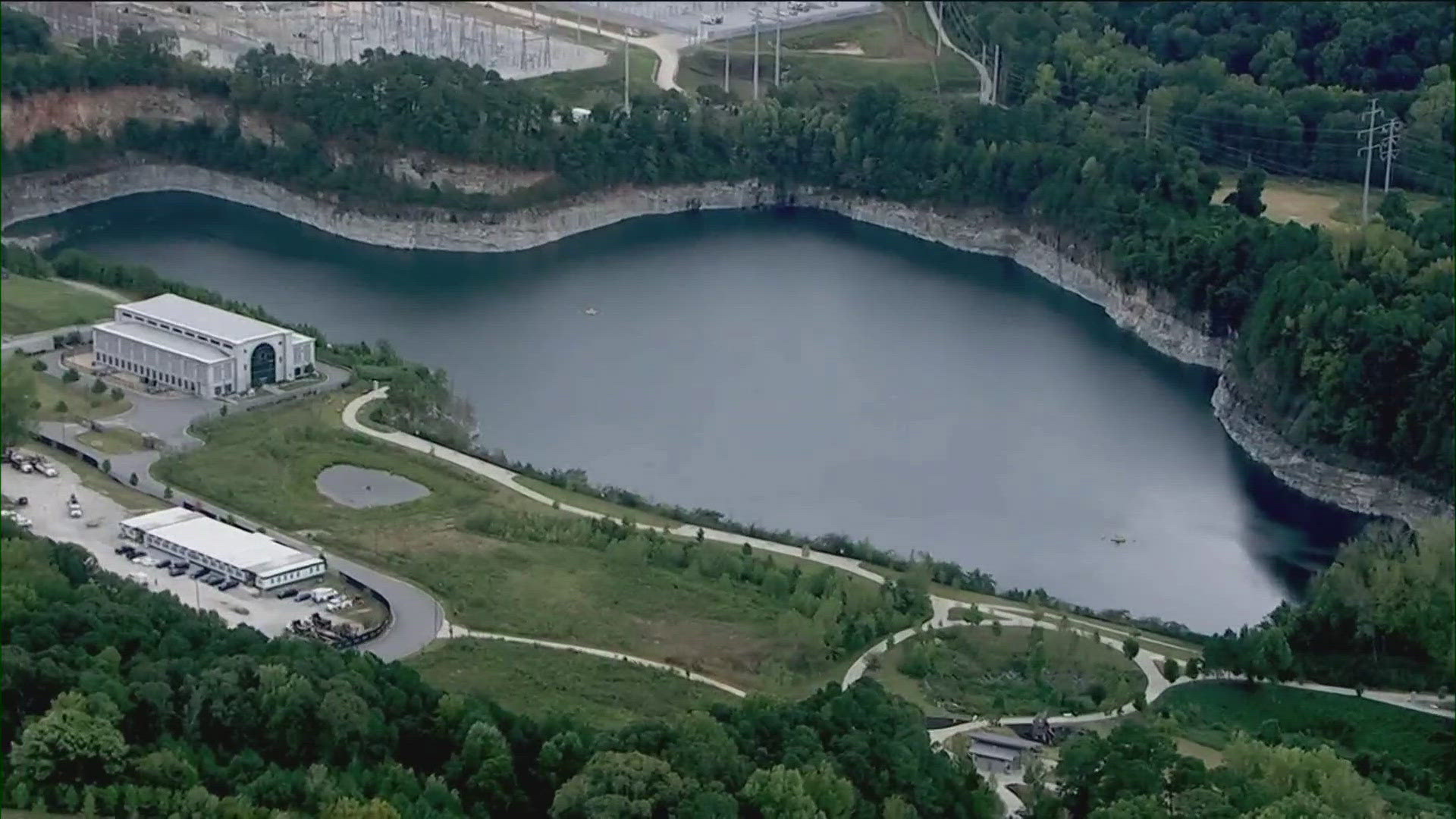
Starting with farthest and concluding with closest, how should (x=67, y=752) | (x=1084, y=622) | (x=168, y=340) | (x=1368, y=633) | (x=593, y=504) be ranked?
(x=168, y=340) < (x=593, y=504) < (x=1084, y=622) < (x=1368, y=633) < (x=67, y=752)

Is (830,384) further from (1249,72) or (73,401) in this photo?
(1249,72)

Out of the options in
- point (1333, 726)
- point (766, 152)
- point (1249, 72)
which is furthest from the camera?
point (1249, 72)

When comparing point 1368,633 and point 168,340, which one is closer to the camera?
point 1368,633

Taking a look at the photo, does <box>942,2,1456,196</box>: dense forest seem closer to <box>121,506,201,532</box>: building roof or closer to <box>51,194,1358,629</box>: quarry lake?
<box>51,194,1358,629</box>: quarry lake

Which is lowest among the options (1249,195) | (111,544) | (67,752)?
(111,544)

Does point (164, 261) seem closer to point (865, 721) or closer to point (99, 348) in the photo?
point (99, 348)

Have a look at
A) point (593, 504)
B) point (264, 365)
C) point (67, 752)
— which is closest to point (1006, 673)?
point (593, 504)
